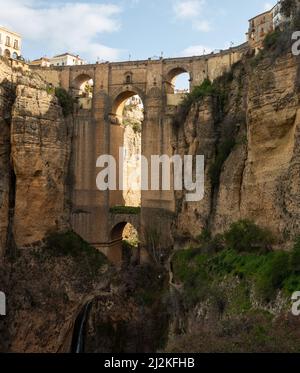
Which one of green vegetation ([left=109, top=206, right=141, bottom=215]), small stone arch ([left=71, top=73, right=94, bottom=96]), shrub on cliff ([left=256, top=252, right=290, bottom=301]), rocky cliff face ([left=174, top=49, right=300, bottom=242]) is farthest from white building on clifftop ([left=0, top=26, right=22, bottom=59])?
shrub on cliff ([left=256, top=252, right=290, bottom=301])

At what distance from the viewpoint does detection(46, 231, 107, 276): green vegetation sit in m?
26.5

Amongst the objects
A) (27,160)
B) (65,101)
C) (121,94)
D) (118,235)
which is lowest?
(118,235)

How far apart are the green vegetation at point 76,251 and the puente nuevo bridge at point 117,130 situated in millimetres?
631

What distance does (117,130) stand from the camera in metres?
29.0

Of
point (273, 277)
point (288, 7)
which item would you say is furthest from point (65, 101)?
point (273, 277)

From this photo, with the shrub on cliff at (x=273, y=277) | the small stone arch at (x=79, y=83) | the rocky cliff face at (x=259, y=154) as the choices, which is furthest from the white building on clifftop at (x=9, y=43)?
the shrub on cliff at (x=273, y=277)

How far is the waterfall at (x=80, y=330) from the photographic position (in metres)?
22.2

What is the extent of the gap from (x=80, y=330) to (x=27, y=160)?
8838mm

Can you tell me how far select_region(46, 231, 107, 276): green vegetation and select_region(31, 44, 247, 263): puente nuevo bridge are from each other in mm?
631

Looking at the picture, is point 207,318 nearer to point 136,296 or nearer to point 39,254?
point 136,296

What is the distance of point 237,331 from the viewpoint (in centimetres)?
1041

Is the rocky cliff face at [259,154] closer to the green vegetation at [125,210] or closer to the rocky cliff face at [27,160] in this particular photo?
the green vegetation at [125,210]

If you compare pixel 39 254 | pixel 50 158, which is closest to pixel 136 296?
pixel 39 254

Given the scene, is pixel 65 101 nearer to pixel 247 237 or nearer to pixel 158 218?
pixel 158 218
